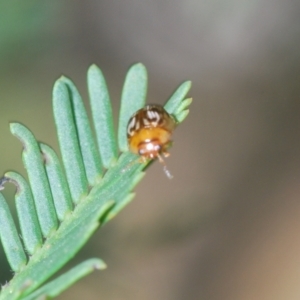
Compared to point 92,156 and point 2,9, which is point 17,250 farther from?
point 2,9

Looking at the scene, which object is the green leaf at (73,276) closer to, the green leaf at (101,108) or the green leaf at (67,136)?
the green leaf at (67,136)

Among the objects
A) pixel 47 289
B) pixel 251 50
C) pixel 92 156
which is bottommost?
pixel 47 289

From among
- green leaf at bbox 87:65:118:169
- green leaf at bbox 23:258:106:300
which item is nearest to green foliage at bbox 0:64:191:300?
green leaf at bbox 87:65:118:169

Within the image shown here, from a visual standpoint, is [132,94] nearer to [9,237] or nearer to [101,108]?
[101,108]

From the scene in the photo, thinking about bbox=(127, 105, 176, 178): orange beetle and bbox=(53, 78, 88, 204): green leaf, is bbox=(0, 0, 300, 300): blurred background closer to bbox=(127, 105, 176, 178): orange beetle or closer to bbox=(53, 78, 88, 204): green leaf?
bbox=(127, 105, 176, 178): orange beetle

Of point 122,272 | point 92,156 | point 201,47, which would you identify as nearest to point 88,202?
point 92,156

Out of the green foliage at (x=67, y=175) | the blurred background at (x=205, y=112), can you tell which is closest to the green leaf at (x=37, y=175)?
the green foliage at (x=67, y=175)
